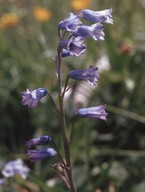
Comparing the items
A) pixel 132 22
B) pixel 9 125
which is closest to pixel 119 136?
pixel 9 125

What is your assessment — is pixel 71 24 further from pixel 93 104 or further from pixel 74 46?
pixel 93 104

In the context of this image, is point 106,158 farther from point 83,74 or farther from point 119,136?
point 83,74

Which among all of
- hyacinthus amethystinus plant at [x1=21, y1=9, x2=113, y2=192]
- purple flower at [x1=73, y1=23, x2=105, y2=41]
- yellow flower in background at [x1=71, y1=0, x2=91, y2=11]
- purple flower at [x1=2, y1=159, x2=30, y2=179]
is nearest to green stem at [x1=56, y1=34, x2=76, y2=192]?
hyacinthus amethystinus plant at [x1=21, y1=9, x2=113, y2=192]

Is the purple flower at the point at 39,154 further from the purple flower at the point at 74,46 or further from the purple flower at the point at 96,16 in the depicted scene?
the purple flower at the point at 96,16

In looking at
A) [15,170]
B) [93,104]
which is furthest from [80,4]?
[15,170]

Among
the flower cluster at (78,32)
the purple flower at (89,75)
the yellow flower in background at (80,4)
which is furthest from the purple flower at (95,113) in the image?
the yellow flower in background at (80,4)
